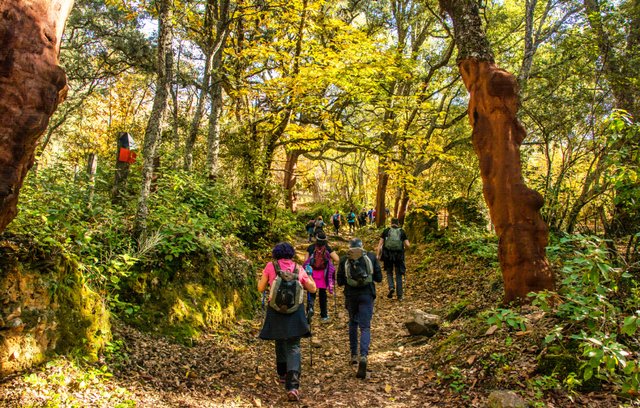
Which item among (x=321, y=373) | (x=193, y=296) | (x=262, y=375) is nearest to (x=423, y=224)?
(x=321, y=373)

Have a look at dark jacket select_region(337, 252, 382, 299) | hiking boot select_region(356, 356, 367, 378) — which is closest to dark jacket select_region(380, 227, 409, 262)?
dark jacket select_region(337, 252, 382, 299)

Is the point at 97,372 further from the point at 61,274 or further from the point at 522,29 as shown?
the point at 522,29

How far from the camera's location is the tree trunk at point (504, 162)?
584 cm

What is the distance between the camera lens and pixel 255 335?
6965mm

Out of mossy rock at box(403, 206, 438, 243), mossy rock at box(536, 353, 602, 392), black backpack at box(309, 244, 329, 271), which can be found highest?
mossy rock at box(403, 206, 438, 243)

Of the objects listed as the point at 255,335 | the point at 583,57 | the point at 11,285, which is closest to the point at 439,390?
the point at 255,335

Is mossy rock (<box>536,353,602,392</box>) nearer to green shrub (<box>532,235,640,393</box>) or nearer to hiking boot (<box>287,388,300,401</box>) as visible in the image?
green shrub (<box>532,235,640,393</box>)

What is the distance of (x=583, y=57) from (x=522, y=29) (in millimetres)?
7575

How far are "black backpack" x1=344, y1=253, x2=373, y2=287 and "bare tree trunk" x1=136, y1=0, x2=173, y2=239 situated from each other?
11.3 ft

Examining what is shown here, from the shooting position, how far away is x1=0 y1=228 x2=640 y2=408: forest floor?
3.76 metres

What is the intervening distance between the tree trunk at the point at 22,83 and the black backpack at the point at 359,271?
411 centimetres

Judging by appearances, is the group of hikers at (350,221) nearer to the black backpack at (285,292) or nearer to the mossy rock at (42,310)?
the black backpack at (285,292)

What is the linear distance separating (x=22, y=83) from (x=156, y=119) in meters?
3.38

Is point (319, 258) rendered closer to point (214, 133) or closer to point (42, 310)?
point (42, 310)
